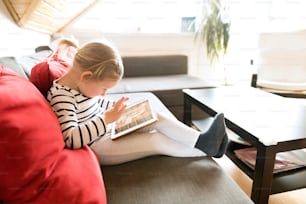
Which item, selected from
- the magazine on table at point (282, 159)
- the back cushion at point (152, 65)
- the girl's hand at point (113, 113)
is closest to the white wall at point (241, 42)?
the back cushion at point (152, 65)

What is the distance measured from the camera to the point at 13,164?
527 mm

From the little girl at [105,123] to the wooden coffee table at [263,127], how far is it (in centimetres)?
16

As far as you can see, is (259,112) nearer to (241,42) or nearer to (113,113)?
(113,113)

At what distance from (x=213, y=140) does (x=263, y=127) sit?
326 millimetres

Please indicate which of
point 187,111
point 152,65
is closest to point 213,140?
point 187,111

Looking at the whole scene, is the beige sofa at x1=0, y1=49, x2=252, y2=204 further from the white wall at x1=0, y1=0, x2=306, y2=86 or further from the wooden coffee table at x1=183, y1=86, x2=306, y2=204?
the white wall at x1=0, y1=0, x2=306, y2=86

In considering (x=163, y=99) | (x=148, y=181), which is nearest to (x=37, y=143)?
(x=148, y=181)

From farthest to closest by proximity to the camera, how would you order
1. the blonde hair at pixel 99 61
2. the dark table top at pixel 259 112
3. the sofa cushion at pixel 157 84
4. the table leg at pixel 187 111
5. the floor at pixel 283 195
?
1. the sofa cushion at pixel 157 84
2. the table leg at pixel 187 111
3. the floor at pixel 283 195
4. the dark table top at pixel 259 112
5. the blonde hair at pixel 99 61

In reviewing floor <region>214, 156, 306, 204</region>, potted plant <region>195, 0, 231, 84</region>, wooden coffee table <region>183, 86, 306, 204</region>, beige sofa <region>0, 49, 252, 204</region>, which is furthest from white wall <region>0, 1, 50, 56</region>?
potted plant <region>195, 0, 231, 84</region>

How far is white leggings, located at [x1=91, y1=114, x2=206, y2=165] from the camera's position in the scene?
910 millimetres

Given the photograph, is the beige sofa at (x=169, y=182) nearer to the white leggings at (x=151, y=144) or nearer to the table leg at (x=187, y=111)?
the white leggings at (x=151, y=144)

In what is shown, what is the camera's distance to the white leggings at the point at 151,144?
91 cm

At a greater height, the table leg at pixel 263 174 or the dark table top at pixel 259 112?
the dark table top at pixel 259 112

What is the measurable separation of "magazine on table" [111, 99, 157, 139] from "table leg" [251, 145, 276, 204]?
430mm
